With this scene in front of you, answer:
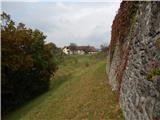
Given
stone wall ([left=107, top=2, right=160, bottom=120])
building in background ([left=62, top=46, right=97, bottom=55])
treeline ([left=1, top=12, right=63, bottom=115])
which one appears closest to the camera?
stone wall ([left=107, top=2, right=160, bottom=120])

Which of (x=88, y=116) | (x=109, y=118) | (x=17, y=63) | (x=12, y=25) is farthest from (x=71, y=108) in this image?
(x=12, y=25)

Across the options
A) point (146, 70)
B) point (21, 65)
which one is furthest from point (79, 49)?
point (146, 70)

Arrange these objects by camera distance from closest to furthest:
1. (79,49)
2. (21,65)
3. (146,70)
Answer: (146,70) < (21,65) < (79,49)

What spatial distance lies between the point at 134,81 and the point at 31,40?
22005 mm

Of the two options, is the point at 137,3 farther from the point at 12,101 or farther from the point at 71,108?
the point at 12,101

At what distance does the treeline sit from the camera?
1065 inches

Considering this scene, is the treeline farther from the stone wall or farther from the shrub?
the stone wall

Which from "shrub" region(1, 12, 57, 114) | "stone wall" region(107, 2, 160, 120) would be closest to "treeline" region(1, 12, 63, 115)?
"shrub" region(1, 12, 57, 114)

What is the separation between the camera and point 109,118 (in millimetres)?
14148

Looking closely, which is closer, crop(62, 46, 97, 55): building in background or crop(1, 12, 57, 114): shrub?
crop(1, 12, 57, 114): shrub

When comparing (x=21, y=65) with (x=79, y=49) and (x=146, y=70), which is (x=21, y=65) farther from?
(x=79, y=49)

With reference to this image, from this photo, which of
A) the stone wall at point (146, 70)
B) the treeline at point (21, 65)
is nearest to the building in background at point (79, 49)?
the treeline at point (21, 65)

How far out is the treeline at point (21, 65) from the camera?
2705 cm

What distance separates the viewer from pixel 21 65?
2798 centimetres
